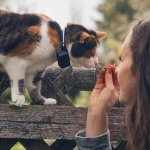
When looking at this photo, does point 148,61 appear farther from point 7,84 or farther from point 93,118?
point 7,84

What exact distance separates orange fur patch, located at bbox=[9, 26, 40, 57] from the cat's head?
0.88 ft

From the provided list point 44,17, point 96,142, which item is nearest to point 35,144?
Result: point 96,142

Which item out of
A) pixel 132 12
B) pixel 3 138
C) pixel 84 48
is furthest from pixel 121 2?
pixel 3 138

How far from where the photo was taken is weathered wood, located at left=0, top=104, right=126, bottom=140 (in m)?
2.16

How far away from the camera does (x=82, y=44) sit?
10.6 feet

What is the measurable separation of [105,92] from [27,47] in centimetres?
118

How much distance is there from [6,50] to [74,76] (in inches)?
25.9

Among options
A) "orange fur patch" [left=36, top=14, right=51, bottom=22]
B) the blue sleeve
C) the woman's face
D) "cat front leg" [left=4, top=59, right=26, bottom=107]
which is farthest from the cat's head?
the woman's face

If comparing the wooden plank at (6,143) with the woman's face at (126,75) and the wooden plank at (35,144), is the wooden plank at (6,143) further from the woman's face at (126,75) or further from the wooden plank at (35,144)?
the woman's face at (126,75)

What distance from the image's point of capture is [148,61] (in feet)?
4.91

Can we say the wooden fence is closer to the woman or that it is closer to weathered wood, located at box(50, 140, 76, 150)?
weathered wood, located at box(50, 140, 76, 150)

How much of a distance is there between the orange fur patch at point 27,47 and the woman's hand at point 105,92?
1106 mm

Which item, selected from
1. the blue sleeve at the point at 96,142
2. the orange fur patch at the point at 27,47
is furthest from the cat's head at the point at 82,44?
the blue sleeve at the point at 96,142

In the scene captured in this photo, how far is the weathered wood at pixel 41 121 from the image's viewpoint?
7.10 ft
